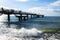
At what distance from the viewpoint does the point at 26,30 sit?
8.19 feet

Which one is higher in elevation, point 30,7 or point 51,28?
point 30,7

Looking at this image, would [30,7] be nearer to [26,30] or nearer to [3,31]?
[26,30]

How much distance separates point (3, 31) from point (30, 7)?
57cm

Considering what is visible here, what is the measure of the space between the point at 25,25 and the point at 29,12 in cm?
22

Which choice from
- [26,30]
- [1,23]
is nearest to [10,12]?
[1,23]

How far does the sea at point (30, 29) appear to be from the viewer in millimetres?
2424

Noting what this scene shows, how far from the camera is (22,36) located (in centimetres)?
242

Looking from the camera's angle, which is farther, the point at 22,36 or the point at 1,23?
the point at 1,23

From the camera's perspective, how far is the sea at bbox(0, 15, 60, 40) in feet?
7.95

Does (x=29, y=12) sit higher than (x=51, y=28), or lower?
higher

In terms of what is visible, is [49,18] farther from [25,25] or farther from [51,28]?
[25,25]

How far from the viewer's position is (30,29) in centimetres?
251

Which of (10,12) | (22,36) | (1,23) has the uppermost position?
(10,12)

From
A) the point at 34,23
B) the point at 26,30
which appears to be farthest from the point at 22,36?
the point at 34,23
